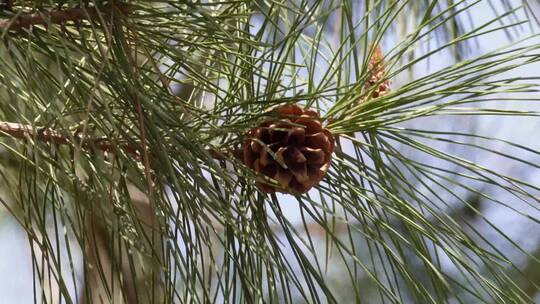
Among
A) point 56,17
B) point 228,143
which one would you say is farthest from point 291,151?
point 56,17

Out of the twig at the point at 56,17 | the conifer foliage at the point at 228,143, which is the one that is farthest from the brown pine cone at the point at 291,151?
the twig at the point at 56,17

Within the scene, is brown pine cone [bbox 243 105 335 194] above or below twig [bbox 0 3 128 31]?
below

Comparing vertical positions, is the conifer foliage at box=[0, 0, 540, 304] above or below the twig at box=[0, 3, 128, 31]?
below

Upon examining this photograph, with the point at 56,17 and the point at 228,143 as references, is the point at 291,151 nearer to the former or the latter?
the point at 228,143

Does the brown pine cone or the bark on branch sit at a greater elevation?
the bark on branch

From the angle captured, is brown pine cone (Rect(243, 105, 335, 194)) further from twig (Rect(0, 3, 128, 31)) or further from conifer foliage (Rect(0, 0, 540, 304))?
twig (Rect(0, 3, 128, 31))

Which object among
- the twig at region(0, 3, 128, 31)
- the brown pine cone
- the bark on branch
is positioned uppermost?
the twig at region(0, 3, 128, 31)

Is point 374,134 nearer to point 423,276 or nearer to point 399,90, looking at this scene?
point 399,90

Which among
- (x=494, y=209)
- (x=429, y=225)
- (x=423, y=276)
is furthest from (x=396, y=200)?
(x=494, y=209)

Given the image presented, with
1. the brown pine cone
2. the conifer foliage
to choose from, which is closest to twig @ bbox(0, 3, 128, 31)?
the conifer foliage
